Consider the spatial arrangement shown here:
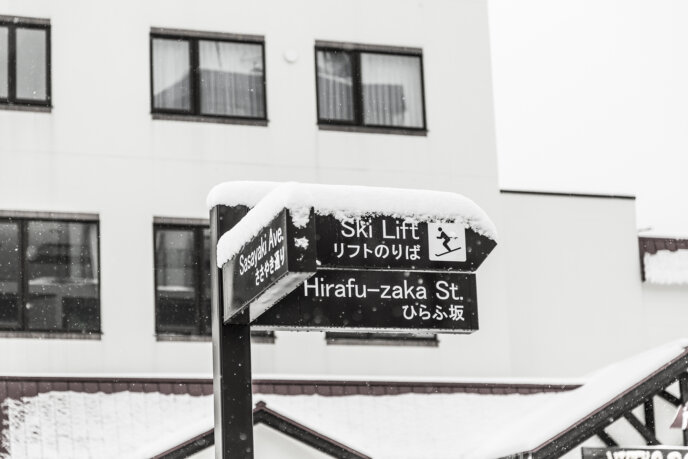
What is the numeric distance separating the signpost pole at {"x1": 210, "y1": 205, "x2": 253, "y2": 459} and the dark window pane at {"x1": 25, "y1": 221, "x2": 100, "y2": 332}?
11815 mm

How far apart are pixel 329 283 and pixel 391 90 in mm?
14396

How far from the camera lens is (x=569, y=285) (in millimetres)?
22641

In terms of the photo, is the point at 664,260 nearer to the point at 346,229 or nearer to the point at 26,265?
the point at 26,265

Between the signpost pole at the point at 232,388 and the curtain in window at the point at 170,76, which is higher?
the curtain in window at the point at 170,76

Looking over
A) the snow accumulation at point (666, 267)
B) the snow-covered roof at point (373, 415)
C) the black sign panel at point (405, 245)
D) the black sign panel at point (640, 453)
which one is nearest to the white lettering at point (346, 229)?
the black sign panel at point (405, 245)

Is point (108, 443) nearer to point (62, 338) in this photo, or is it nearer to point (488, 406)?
point (62, 338)

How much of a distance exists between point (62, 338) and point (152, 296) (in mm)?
1333

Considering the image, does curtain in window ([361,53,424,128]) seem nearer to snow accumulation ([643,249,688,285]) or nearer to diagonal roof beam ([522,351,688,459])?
snow accumulation ([643,249,688,285])

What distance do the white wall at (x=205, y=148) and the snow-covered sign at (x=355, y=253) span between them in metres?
12.0

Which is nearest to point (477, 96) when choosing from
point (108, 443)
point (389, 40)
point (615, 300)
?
point (389, 40)

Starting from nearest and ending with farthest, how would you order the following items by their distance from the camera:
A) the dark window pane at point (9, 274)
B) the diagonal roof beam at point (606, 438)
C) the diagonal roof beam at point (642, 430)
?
1. the diagonal roof beam at point (642, 430)
2. the dark window pane at point (9, 274)
3. the diagonal roof beam at point (606, 438)

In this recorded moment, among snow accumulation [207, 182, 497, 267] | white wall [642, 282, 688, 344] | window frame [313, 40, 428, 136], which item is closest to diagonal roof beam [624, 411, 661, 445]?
white wall [642, 282, 688, 344]

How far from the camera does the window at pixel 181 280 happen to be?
20.1 meters

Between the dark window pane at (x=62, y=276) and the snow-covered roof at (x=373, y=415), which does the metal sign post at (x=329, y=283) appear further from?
the dark window pane at (x=62, y=276)
